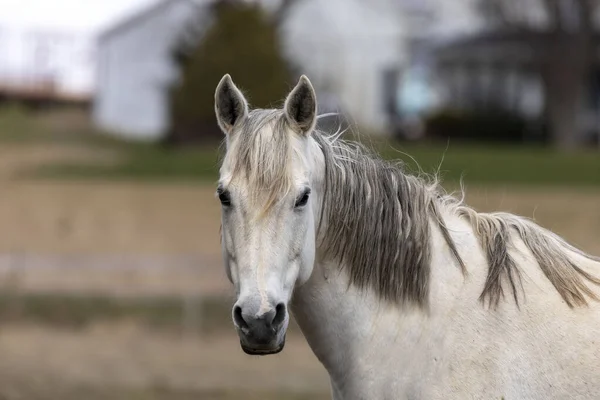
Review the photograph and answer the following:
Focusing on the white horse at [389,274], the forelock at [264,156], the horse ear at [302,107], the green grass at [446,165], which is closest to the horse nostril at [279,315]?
the white horse at [389,274]

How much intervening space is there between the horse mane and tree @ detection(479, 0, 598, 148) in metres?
34.5

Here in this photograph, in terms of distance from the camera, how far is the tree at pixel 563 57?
38.4 metres

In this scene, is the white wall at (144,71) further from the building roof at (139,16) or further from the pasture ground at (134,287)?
the pasture ground at (134,287)

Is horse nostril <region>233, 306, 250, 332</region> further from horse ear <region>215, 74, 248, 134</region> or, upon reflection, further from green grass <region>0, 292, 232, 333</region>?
green grass <region>0, 292, 232, 333</region>

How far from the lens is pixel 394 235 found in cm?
400

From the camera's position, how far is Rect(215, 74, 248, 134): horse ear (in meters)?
3.87

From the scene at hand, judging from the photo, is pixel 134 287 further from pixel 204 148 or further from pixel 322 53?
pixel 322 53

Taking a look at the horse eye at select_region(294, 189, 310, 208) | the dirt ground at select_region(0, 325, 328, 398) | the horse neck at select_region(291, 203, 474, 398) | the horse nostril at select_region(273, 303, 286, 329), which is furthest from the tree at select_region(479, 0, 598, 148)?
the horse nostril at select_region(273, 303, 286, 329)

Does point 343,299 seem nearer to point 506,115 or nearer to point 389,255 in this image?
point 389,255

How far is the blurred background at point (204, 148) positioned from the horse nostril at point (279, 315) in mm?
892

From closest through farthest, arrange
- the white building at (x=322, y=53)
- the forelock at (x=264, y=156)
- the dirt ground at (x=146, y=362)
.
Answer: the forelock at (x=264, y=156) → the dirt ground at (x=146, y=362) → the white building at (x=322, y=53)

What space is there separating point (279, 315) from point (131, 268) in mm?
10052

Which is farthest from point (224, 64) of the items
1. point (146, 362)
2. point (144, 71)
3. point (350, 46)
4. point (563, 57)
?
point (146, 362)

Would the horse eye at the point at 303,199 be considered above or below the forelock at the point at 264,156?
below
